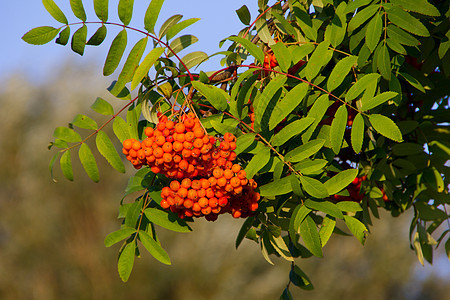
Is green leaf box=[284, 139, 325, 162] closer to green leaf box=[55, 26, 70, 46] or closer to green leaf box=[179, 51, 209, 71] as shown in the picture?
green leaf box=[179, 51, 209, 71]

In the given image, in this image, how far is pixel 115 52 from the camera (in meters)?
1.15

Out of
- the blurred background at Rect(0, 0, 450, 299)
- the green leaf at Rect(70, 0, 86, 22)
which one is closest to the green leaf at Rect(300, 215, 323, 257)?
the green leaf at Rect(70, 0, 86, 22)

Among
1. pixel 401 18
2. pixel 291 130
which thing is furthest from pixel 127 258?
pixel 401 18

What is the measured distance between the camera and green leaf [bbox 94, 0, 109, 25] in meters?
1.16

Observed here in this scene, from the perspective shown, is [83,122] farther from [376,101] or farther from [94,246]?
[94,246]

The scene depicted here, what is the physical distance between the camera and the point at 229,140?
1.00m

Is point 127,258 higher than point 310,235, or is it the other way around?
point 127,258

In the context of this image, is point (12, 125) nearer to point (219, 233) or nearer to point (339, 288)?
point (219, 233)

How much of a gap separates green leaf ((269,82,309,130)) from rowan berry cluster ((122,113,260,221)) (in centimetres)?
11

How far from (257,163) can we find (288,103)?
156 mm

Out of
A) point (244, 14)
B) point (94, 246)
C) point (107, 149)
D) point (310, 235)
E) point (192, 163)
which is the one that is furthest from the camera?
point (94, 246)

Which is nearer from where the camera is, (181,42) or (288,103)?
(288,103)

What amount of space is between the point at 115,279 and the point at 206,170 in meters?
8.92

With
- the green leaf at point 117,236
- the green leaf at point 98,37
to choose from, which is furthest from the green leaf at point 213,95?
the green leaf at point 117,236
